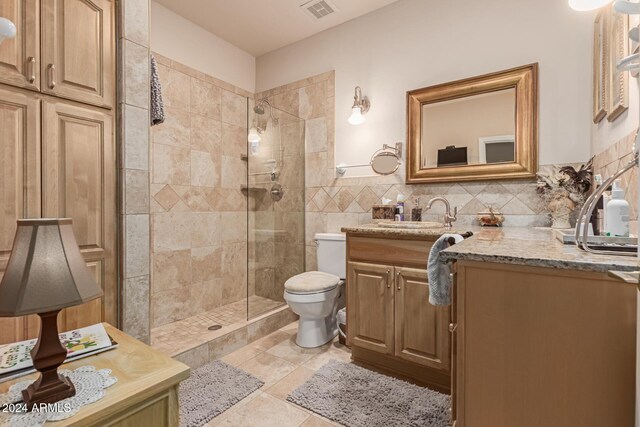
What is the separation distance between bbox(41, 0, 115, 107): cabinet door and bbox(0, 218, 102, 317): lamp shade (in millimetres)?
925

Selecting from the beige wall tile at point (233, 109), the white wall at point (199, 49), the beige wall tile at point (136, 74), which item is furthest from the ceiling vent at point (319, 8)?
the beige wall tile at point (136, 74)

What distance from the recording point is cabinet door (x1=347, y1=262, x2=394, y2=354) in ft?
6.36

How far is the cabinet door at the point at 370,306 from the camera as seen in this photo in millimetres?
1938

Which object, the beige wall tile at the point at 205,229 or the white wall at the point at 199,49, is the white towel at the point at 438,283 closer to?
the beige wall tile at the point at 205,229

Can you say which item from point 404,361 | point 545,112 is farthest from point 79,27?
point 545,112

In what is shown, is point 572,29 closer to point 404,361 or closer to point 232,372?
point 404,361

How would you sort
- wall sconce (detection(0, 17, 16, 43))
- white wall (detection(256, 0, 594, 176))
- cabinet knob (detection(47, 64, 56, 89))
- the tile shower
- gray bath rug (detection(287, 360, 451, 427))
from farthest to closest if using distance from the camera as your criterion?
the tile shower < white wall (detection(256, 0, 594, 176)) < gray bath rug (detection(287, 360, 451, 427)) < cabinet knob (detection(47, 64, 56, 89)) < wall sconce (detection(0, 17, 16, 43))

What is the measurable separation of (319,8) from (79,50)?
186cm

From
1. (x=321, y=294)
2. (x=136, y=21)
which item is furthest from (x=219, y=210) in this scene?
(x=136, y=21)

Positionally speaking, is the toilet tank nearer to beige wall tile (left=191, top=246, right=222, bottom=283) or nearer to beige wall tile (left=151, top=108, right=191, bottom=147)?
beige wall tile (left=191, top=246, right=222, bottom=283)

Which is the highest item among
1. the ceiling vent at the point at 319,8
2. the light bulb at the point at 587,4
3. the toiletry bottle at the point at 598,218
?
the ceiling vent at the point at 319,8

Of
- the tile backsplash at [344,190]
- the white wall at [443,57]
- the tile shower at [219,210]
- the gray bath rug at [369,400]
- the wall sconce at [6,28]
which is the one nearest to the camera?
the wall sconce at [6,28]

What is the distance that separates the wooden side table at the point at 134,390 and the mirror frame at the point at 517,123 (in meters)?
2.03

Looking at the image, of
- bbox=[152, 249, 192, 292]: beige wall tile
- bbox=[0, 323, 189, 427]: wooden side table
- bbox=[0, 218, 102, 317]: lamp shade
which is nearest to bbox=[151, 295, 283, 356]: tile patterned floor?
bbox=[152, 249, 192, 292]: beige wall tile
